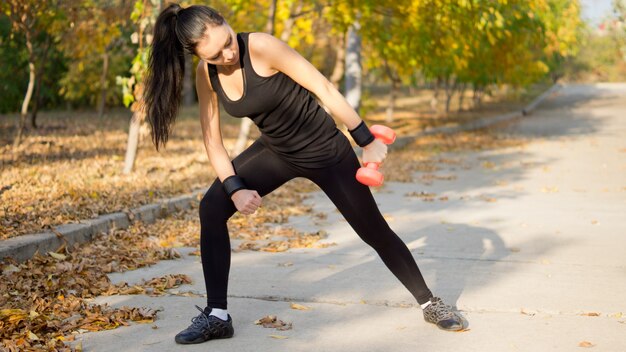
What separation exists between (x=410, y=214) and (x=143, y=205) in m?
2.79

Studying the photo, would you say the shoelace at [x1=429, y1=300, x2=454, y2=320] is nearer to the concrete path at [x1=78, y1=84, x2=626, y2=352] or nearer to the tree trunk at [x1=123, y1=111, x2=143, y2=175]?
the concrete path at [x1=78, y1=84, x2=626, y2=352]

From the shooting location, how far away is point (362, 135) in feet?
14.6

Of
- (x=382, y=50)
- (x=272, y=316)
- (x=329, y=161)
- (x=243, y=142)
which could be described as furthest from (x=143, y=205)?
(x=382, y=50)

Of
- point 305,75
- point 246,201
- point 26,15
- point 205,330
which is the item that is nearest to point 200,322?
point 205,330

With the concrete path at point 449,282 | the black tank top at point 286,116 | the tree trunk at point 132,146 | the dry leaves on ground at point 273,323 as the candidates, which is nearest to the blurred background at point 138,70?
the tree trunk at point 132,146

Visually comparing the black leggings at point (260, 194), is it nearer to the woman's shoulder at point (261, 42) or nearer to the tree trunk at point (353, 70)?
the woman's shoulder at point (261, 42)

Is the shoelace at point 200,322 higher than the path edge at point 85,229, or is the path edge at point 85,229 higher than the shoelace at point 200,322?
the shoelace at point 200,322

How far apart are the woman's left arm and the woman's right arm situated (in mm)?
363

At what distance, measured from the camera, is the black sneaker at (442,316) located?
486 cm

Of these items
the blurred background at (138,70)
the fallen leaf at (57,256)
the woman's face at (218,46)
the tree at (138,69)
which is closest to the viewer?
the woman's face at (218,46)

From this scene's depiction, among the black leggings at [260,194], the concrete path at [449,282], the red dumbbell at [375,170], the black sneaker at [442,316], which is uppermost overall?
the red dumbbell at [375,170]

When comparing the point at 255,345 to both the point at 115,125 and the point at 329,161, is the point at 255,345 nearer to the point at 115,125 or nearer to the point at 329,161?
the point at 329,161

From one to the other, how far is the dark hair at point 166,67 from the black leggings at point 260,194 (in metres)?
0.45

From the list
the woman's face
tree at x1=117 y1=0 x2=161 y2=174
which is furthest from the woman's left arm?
tree at x1=117 y1=0 x2=161 y2=174
